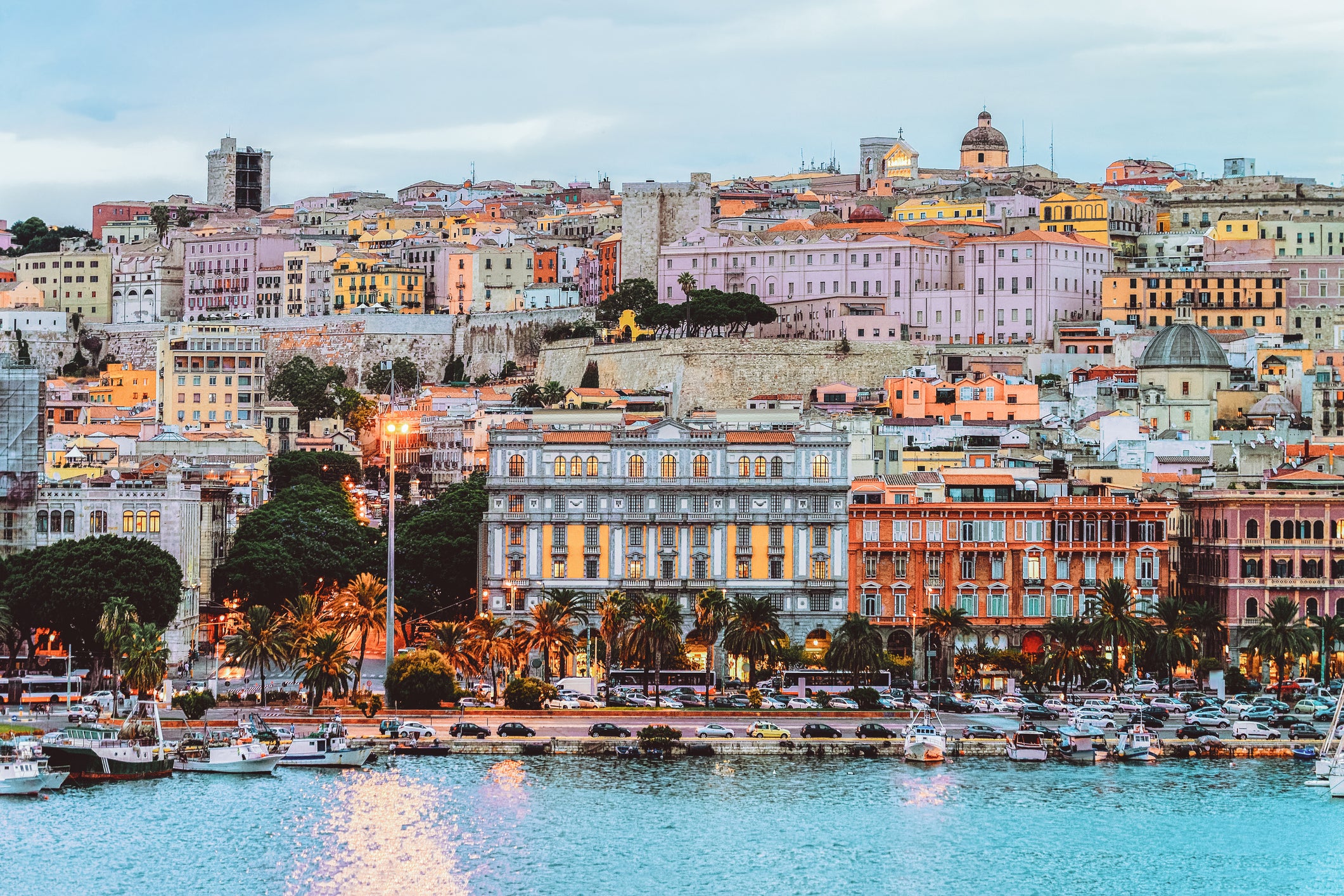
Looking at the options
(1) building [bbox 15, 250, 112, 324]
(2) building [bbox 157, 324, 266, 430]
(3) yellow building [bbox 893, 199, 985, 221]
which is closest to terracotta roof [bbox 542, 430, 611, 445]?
(2) building [bbox 157, 324, 266, 430]

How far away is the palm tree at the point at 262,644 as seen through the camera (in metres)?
79.8

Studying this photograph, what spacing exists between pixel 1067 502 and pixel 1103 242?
61.8 metres

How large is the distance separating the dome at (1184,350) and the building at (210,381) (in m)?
52.5

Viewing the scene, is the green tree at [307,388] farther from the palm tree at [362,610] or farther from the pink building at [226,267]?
the palm tree at [362,610]

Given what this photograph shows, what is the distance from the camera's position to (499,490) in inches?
3615

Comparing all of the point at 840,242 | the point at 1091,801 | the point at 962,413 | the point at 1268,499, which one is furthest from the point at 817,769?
the point at 840,242

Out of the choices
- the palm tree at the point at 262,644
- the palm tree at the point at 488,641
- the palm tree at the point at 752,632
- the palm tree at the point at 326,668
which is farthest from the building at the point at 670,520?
the palm tree at the point at 326,668

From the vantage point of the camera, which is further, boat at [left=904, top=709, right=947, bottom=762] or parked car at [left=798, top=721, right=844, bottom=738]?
parked car at [left=798, top=721, right=844, bottom=738]

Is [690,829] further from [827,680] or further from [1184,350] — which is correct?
[1184,350]

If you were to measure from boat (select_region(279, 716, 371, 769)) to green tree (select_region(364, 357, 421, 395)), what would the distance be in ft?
288

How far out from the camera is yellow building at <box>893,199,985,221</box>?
166 m

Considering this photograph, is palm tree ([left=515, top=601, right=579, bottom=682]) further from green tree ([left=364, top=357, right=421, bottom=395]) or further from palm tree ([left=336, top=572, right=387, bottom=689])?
green tree ([left=364, top=357, right=421, bottom=395])

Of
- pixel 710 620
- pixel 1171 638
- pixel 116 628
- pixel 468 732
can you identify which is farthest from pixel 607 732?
pixel 1171 638

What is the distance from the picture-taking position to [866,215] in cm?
16612
